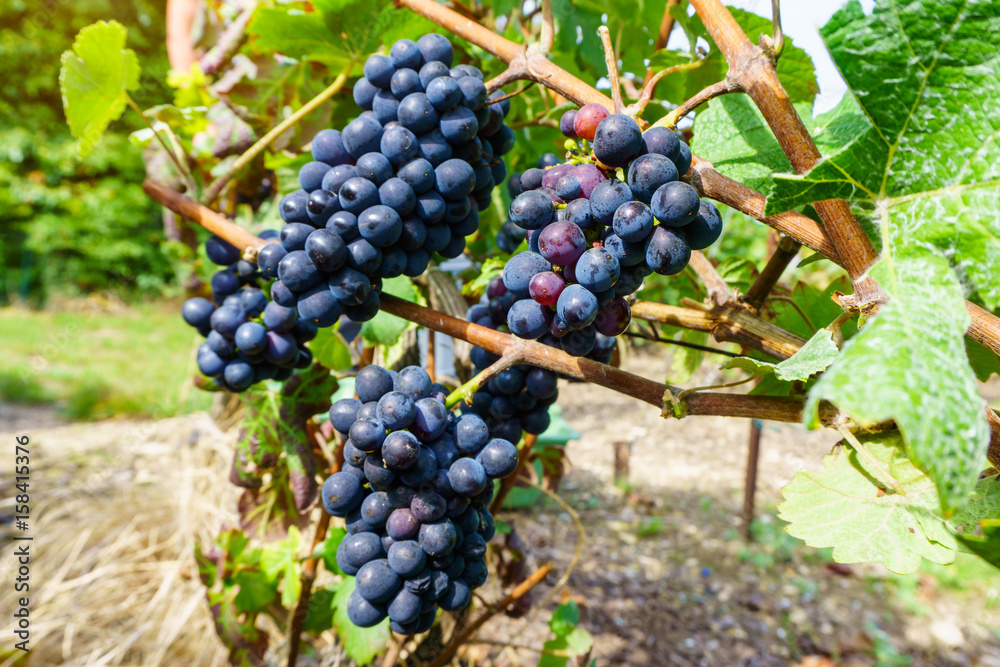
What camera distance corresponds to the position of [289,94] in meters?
1.21

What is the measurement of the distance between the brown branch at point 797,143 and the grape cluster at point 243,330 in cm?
52

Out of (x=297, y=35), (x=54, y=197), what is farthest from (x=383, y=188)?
(x=54, y=197)

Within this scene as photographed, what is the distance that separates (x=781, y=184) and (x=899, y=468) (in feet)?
1.26

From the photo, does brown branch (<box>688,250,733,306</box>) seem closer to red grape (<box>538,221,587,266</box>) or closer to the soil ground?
red grape (<box>538,221,587,266</box>)

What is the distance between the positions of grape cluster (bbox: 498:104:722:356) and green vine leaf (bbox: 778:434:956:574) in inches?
11.5

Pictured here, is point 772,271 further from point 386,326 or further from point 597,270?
point 386,326

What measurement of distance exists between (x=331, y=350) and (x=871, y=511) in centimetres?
78

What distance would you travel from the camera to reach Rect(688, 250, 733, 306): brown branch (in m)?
0.68

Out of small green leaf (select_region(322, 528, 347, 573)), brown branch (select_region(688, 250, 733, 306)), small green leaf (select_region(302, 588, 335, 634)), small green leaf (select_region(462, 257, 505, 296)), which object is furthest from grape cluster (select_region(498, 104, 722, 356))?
small green leaf (select_region(302, 588, 335, 634))

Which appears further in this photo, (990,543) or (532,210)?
(532,210)

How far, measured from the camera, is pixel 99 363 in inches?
230

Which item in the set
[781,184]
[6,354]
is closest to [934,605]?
[781,184]

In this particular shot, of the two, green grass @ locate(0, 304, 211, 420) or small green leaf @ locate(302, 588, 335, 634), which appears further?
green grass @ locate(0, 304, 211, 420)

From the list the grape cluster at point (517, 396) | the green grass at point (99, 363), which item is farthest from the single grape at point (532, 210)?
the green grass at point (99, 363)
